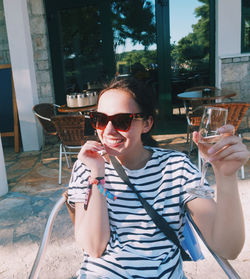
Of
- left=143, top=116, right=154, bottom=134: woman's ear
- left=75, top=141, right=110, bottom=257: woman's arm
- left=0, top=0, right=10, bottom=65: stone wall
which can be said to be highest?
left=0, top=0, right=10, bottom=65: stone wall

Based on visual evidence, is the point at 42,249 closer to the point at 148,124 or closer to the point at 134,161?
the point at 134,161

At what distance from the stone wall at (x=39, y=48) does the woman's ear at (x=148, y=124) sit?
4805 millimetres

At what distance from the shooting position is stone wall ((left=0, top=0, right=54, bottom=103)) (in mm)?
5715

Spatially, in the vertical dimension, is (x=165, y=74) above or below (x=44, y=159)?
above

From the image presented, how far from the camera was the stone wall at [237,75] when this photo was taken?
5.55m

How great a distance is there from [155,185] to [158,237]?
0.76 ft

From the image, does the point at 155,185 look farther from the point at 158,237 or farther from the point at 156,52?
the point at 156,52

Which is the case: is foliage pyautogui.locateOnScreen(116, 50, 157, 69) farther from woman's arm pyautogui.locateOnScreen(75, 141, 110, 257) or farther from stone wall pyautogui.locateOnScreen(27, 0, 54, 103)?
woman's arm pyautogui.locateOnScreen(75, 141, 110, 257)

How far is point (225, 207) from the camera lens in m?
1.05

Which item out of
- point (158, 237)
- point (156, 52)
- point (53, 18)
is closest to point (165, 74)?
point (156, 52)

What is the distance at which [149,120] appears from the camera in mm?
1537

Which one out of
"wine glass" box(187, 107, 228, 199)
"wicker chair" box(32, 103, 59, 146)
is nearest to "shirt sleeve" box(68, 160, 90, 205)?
"wine glass" box(187, 107, 228, 199)

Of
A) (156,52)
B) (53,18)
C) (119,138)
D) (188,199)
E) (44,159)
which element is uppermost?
(53,18)

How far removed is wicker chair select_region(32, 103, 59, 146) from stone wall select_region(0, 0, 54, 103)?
0.82 m
